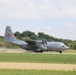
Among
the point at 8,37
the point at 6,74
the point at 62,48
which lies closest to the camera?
the point at 6,74

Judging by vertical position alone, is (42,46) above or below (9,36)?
below

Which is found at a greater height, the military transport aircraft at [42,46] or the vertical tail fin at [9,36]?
the vertical tail fin at [9,36]

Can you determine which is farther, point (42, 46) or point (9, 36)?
point (9, 36)

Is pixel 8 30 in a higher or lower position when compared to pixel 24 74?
higher

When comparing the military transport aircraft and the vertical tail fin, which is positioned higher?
the vertical tail fin

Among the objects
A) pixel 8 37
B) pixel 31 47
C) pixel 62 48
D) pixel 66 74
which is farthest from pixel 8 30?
pixel 66 74

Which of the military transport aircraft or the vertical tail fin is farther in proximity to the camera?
the vertical tail fin

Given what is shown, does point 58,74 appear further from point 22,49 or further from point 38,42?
point 22,49

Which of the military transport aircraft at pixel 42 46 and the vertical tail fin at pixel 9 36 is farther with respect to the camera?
the vertical tail fin at pixel 9 36

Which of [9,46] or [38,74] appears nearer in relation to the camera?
[38,74]

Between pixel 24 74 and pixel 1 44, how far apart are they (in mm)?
81308

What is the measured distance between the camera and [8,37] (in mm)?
86875

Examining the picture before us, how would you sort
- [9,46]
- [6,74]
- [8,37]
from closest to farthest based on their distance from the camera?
[6,74] < [8,37] < [9,46]

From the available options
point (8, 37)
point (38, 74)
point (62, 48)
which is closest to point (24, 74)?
point (38, 74)
